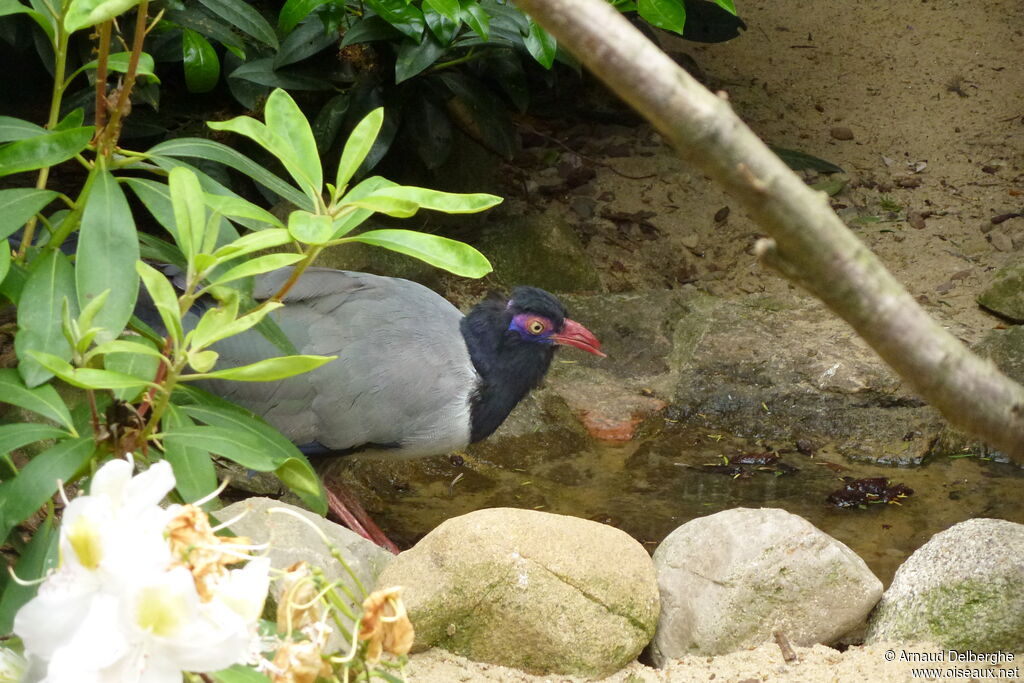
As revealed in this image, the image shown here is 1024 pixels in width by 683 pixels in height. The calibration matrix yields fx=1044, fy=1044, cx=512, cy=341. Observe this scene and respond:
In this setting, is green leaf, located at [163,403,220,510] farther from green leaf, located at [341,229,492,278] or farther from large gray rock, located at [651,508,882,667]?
large gray rock, located at [651,508,882,667]

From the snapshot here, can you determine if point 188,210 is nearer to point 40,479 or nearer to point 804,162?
point 40,479

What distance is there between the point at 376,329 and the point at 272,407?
0.48m

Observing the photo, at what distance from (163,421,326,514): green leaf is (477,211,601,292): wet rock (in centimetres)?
407

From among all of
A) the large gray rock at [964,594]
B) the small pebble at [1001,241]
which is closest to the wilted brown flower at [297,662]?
the large gray rock at [964,594]

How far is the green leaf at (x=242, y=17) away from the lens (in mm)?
4199

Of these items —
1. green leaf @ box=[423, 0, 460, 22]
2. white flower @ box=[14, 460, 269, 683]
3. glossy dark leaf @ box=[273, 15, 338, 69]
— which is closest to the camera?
white flower @ box=[14, 460, 269, 683]

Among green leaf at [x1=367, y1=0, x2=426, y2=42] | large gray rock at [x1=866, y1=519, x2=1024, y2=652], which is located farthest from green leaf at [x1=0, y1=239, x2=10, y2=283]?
green leaf at [x1=367, y1=0, x2=426, y2=42]

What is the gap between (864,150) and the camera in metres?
6.78

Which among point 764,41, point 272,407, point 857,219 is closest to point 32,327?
point 272,407

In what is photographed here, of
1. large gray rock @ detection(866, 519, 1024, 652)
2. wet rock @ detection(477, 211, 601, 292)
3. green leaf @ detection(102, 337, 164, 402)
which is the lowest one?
wet rock @ detection(477, 211, 601, 292)

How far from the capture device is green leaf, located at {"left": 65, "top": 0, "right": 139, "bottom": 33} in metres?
1.57

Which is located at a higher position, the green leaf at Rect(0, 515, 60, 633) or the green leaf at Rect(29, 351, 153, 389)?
the green leaf at Rect(29, 351, 153, 389)

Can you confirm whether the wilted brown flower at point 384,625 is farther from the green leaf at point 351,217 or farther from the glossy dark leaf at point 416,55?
the glossy dark leaf at point 416,55

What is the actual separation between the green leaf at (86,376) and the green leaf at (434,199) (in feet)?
1.46
